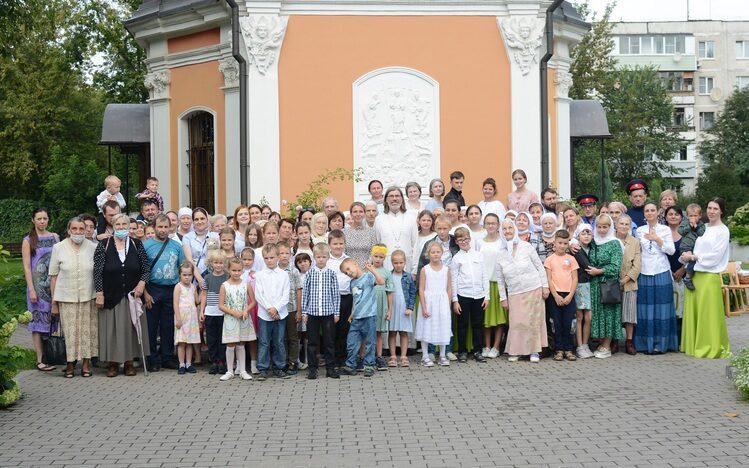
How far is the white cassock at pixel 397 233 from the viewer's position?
35.6ft

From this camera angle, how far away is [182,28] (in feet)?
57.5

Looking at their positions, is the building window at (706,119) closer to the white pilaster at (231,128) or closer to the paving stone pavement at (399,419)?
the white pilaster at (231,128)

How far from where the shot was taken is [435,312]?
1036 cm

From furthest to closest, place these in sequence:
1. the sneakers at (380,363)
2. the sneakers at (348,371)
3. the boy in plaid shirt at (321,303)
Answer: the sneakers at (380,363), the sneakers at (348,371), the boy in plaid shirt at (321,303)

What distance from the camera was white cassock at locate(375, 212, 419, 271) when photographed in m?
10.9

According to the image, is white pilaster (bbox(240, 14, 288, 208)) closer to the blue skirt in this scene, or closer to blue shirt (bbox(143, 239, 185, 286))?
blue shirt (bbox(143, 239, 185, 286))

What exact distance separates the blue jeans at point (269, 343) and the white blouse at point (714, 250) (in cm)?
471

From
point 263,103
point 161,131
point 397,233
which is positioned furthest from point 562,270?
point 161,131

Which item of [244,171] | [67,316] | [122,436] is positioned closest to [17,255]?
[244,171]

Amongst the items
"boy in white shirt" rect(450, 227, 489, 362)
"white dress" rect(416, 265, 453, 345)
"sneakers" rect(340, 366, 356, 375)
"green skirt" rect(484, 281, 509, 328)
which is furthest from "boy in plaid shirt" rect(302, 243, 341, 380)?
"green skirt" rect(484, 281, 509, 328)

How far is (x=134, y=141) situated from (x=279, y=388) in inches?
464

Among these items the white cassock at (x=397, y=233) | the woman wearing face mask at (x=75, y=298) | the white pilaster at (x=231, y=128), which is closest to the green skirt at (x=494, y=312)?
the white cassock at (x=397, y=233)

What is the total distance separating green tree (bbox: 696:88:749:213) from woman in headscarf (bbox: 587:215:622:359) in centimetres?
4021

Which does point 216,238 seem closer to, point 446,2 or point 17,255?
point 446,2
